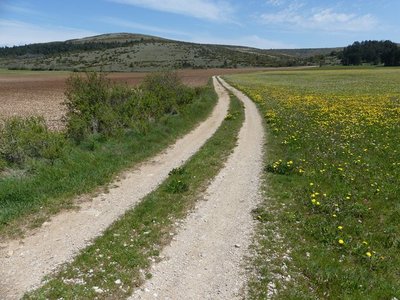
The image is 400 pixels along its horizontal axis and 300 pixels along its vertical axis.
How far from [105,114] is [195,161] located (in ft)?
20.6

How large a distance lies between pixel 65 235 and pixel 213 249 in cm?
357

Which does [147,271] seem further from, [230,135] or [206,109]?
[206,109]

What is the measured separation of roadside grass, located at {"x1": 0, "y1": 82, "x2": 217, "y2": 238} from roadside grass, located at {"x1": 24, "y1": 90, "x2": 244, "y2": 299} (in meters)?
2.18

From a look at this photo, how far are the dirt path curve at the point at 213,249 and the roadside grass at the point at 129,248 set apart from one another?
315mm

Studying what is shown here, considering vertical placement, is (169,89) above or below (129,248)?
above

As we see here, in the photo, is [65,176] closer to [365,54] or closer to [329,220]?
[329,220]

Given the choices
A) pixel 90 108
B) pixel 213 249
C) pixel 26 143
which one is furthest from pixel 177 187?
pixel 90 108

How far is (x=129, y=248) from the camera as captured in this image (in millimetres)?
7902

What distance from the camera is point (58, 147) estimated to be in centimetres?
1328

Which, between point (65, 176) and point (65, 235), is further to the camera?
point (65, 176)

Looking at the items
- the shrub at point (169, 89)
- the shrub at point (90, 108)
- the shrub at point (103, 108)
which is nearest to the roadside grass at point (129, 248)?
the shrub at point (90, 108)

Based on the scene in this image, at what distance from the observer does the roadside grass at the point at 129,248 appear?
6461mm

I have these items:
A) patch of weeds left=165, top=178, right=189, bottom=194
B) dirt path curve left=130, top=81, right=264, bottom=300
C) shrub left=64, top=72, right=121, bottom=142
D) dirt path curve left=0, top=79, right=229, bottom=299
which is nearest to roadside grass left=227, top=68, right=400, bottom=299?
dirt path curve left=130, top=81, right=264, bottom=300

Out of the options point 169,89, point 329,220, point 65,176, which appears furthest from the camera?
point 169,89
